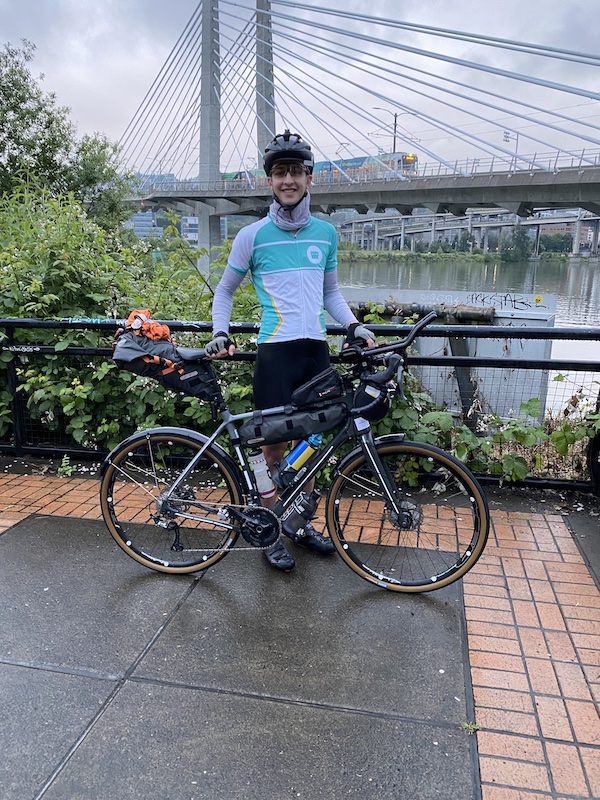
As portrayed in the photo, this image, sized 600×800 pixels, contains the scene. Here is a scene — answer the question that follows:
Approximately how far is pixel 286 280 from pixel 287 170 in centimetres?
46

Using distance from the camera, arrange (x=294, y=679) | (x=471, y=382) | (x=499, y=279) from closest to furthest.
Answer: (x=294, y=679) → (x=471, y=382) → (x=499, y=279)

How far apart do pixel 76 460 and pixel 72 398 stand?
0.48m

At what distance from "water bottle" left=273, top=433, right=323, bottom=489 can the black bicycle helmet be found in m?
1.17

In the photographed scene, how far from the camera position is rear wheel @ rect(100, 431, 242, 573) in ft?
8.87

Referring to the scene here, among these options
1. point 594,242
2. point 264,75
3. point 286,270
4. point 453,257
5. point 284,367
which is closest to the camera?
point 286,270

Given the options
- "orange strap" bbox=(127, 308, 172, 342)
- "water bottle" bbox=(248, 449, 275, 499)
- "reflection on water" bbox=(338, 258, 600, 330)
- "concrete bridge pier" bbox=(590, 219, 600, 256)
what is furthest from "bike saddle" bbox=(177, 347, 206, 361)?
"concrete bridge pier" bbox=(590, 219, 600, 256)

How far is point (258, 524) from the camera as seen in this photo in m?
2.64

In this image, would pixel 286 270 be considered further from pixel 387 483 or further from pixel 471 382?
pixel 471 382

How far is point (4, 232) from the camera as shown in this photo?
488 centimetres

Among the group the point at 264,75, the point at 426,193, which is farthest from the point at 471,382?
the point at 264,75

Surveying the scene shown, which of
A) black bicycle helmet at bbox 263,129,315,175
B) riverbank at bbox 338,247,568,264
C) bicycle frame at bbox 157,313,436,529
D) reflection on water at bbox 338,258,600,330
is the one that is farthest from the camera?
riverbank at bbox 338,247,568,264

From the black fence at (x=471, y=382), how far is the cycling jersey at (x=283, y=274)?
818mm

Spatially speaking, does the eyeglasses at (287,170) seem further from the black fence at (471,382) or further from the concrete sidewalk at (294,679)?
the concrete sidewalk at (294,679)

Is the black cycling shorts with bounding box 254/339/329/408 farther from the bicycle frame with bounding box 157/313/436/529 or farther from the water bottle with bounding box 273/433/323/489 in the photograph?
the water bottle with bounding box 273/433/323/489
